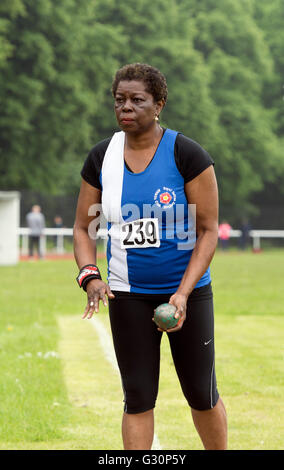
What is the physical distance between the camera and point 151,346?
473 cm

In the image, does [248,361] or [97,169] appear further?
[248,361]

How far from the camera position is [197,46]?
57.5 meters

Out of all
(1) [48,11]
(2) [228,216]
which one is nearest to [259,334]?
(1) [48,11]

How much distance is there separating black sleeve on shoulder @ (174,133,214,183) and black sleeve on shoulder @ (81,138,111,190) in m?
0.42

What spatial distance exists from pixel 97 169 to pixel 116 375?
465 centimetres

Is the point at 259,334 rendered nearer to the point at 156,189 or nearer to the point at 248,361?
the point at 248,361

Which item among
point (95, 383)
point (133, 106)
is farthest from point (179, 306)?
point (95, 383)

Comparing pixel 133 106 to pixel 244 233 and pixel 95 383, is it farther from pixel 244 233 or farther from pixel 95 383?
pixel 244 233

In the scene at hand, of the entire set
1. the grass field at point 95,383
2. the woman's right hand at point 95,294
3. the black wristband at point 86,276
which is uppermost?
the black wristband at point 86,276

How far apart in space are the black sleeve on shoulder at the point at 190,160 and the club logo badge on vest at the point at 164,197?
0.10 m

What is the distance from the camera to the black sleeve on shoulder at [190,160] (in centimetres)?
454

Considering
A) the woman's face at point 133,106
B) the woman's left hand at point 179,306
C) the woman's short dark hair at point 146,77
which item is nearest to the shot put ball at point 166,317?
the woman's left hand at point 179,306

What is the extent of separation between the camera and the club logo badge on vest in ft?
14.9

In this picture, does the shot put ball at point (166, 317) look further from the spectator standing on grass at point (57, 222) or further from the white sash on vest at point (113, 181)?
the spectator standing on grass at point (57, 222)
